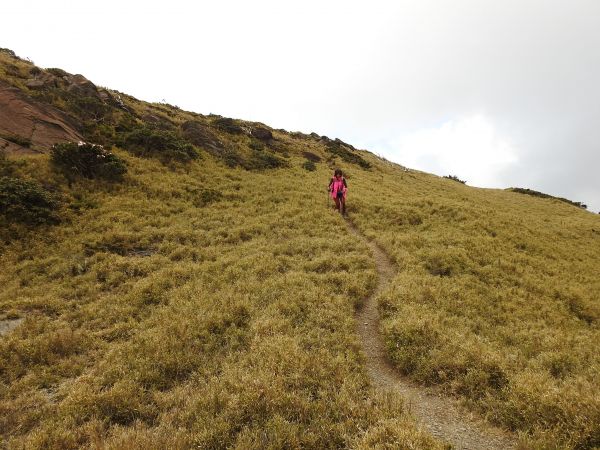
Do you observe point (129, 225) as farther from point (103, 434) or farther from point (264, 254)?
point (103, 434)

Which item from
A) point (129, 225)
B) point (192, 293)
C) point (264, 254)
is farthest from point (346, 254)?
point (129, 225)

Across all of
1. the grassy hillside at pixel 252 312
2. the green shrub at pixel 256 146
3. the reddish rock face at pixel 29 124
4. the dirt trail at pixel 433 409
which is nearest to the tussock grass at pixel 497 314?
the grassy hillside at pixel 252 312

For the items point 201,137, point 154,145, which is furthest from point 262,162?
point 154,145

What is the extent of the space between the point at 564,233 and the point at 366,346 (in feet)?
85.6

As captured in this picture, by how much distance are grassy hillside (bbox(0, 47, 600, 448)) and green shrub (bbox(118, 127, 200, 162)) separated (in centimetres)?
35

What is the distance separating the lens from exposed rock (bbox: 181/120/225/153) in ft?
113

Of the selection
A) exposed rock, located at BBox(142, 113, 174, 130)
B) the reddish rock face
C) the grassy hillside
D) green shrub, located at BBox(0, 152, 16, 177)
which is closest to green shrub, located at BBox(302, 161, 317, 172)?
the grassy hillside

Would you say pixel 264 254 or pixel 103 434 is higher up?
pixel 264 254

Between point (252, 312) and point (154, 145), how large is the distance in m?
21.7

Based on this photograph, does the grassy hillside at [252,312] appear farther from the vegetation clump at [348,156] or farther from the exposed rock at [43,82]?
the vegetation clump at [348,156]

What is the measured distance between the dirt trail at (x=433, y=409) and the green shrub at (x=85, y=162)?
18.2m

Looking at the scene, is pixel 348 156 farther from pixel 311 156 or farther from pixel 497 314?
pixel 497 314

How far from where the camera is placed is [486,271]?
1648 centimetres

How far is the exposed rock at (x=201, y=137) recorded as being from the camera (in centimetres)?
3434
